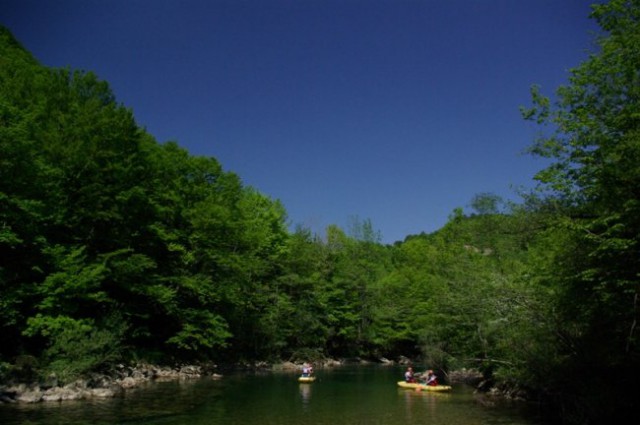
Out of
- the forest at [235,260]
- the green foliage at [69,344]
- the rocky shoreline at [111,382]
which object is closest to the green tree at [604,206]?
the forest at [235,260]

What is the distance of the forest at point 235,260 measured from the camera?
1545 cm

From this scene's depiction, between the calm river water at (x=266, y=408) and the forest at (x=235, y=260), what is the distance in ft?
8.30

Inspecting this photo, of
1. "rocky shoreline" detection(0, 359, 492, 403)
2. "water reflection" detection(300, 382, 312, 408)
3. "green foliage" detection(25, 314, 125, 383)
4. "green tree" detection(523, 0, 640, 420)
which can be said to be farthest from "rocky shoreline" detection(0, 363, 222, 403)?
"green tree" detection(523, 0, 640, 420)

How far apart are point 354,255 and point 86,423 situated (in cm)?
5486

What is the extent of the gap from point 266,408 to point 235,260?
1895cm

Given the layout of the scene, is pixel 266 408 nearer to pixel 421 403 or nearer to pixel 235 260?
pixel 421 403

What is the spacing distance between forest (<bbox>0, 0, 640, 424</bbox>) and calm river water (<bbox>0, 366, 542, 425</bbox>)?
2.53 m

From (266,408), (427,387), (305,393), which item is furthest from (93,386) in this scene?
(427,387)

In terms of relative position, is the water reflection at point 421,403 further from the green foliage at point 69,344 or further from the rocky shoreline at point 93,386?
the green foliage at point 69,344

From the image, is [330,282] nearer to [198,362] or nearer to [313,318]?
[313,318]

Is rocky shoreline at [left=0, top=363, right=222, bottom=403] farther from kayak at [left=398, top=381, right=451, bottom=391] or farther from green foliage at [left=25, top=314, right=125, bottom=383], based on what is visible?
kayak at [left=398, top=381, right=451, bottom=391]

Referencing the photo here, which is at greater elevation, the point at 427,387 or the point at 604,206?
the point at 604,206

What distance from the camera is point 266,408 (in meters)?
22.5

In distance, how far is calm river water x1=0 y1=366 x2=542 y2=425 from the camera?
1867 cm
